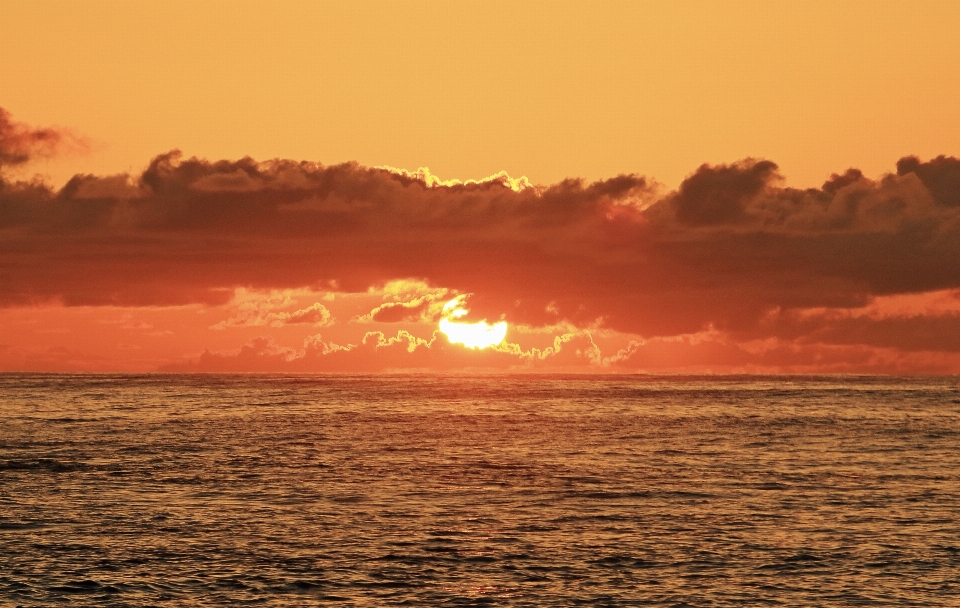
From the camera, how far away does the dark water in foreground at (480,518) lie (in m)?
31.3

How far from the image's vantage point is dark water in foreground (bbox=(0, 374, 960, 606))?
31297mm

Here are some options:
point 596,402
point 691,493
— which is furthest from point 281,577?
point 596,402

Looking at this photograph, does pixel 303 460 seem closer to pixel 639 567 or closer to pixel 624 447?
pixel 624 447

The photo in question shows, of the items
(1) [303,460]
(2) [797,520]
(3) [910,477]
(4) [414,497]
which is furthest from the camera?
(1) [303,460]

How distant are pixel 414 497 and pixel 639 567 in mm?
17427

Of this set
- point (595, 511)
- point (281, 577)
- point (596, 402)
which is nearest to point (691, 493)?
point (595, 511)

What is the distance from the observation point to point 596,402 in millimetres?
157500

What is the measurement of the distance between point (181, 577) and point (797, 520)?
22304mm

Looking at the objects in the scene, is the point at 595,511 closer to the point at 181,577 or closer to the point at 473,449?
the point at 181,577

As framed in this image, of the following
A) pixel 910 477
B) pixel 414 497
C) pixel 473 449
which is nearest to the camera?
pixel 414 497

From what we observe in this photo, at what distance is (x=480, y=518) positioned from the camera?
43.1 meters

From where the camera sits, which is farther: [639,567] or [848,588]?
[639,567]

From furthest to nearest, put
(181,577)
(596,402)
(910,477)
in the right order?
(596,402) → (910,477) → (181,577)

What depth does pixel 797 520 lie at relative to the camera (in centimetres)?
4228
